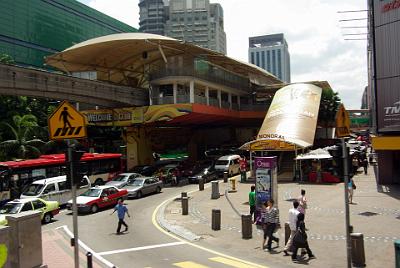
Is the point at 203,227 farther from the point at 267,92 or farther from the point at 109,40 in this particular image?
the point at 267,92

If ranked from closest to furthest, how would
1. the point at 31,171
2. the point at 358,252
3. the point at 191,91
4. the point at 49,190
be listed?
the point at 358,252, the point at 49,190, the point at 31,171, the point at 191,91

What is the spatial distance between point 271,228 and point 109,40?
3330cm

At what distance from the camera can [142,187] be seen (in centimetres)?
3033

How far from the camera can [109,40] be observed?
43594 mm

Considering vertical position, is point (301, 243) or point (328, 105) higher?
point (328, 105)

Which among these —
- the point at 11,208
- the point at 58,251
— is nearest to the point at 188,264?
the point at 58,251

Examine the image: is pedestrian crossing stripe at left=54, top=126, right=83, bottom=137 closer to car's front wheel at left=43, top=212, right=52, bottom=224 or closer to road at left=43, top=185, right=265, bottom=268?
road at left=43, top=185, right=265, bottom=268

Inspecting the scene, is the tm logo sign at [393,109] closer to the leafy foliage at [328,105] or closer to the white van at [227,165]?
the white van at [227,165]

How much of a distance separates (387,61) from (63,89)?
25.4 m

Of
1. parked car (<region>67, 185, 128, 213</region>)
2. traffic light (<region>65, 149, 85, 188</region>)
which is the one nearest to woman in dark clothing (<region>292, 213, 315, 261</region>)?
traffic light (<region>65, 149, 85, 188</region>)

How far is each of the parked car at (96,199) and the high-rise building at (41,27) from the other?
71052 millimetres

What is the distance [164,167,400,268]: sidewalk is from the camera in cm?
1395

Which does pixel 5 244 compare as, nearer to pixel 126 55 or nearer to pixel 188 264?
pixel 188 264

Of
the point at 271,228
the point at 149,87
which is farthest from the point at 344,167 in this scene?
the point at 149,87
